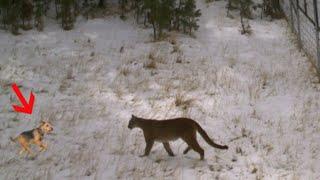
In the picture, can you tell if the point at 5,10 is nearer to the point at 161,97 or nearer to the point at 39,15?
the point at 39,15

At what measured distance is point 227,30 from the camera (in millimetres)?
13273

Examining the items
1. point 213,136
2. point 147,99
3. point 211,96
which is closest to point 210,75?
point 211,96

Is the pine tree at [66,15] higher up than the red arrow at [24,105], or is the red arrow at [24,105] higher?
the pine tree at [66,15]

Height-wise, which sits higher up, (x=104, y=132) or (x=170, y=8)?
(x=170, y=8)

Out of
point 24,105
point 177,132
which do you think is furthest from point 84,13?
point 177,132

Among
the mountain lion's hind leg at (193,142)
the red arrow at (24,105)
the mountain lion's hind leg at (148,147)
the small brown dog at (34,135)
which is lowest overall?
the red arrow at (24,105)

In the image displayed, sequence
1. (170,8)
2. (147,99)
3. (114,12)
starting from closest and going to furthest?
(147,99)
(170,8)
(114,12)

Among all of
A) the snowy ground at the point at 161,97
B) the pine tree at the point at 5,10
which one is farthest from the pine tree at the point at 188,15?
the pine tree at the point at 5,10

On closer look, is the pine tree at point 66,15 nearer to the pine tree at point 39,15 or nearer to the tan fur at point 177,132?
the pine tree at point 39,15

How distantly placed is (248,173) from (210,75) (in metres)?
3.95

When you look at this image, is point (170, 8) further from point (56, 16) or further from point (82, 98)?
point (82, 98)

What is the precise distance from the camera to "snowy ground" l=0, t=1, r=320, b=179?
7172 mm

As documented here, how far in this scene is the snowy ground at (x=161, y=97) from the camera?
7172 mm

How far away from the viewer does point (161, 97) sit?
9695 millimetres
